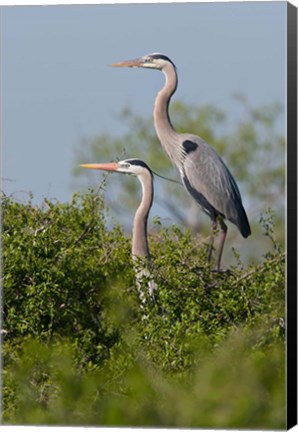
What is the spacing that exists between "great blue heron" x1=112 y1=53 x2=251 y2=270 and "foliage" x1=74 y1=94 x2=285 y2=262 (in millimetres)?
39

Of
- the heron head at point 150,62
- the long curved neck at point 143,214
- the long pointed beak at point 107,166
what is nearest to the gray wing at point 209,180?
the long curved neck at point 143,214

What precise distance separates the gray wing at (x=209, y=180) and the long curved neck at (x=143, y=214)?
0.20 m

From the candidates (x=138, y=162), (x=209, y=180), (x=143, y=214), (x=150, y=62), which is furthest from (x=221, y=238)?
(x=150, y=62)

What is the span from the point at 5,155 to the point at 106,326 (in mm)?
1118

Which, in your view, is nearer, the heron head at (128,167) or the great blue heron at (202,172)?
the great blue heron at (202,172)

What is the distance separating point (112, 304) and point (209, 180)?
2.93ft

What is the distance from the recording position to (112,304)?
6.36 metres

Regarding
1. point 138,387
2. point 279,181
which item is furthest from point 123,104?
point 138,387

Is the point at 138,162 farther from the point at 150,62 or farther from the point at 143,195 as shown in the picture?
the point at 150,62

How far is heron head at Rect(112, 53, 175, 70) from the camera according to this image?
19.1 ft

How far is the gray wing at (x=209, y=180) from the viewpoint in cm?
605

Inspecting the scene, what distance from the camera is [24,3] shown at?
601 cm

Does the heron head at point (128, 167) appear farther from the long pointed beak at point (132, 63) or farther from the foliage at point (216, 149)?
the long pointed beak at point (132, 63)

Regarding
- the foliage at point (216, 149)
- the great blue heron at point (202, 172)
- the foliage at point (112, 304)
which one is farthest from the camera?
the great blue heron at point (202, 172)
